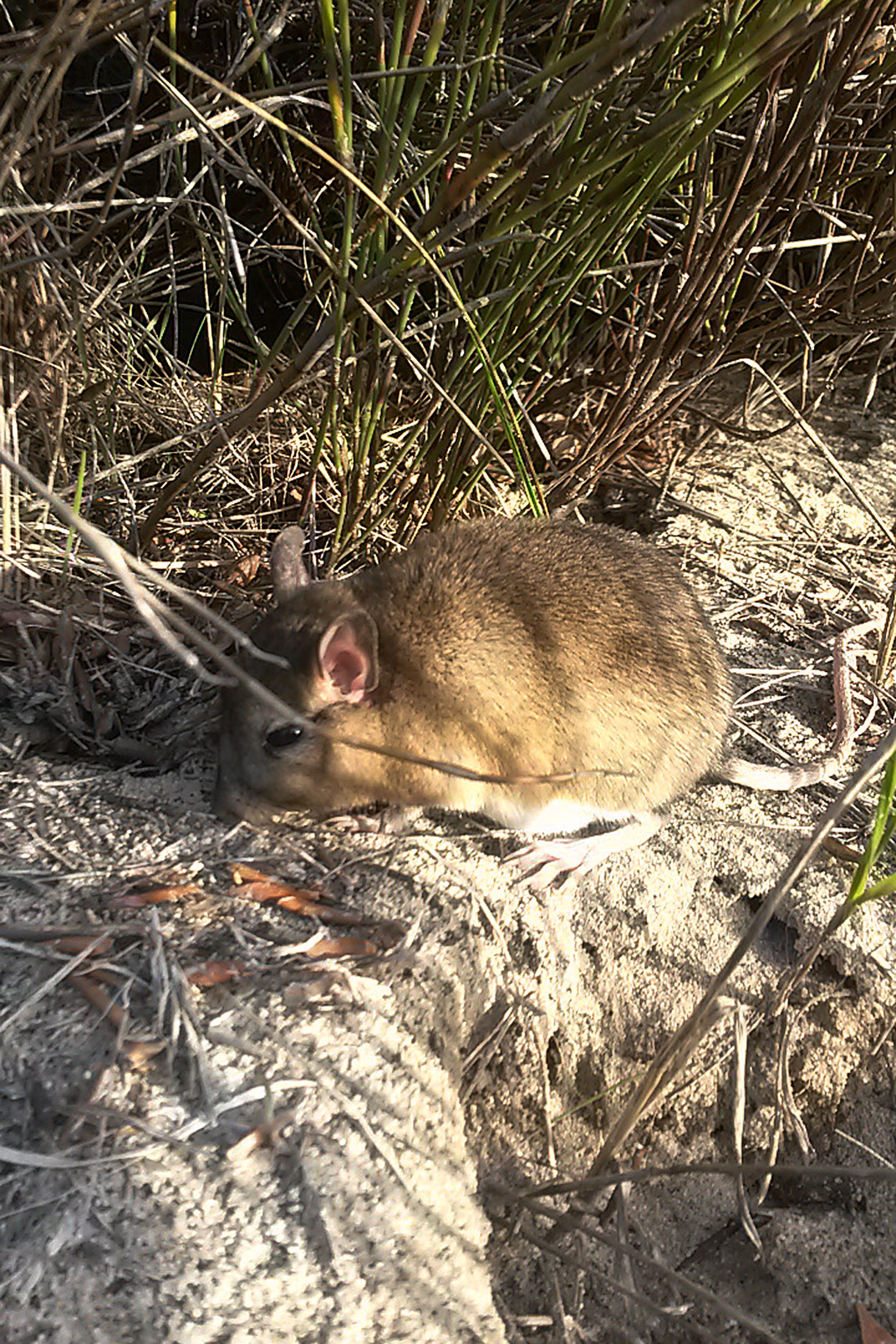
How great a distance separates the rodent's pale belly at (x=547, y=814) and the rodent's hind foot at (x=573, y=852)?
0.15 ft

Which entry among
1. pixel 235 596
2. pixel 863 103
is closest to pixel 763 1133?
pixel 235 596

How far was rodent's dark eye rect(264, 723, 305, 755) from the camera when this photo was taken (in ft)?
9.41

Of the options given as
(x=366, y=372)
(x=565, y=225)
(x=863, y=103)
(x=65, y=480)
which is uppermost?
(x=863, y=103)

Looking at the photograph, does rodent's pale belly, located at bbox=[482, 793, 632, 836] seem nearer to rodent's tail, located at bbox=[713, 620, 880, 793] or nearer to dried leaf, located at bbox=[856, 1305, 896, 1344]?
rodent's tail, located at bbox=[713, 620, 880, 793]

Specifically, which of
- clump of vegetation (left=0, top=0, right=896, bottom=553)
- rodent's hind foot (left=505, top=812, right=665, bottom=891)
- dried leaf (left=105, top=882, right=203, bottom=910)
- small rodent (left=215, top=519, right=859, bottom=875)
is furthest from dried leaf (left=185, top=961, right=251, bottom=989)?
clump of vegetation (left=0, top=0, right=896, bottom=553)

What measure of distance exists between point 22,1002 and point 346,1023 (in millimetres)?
617

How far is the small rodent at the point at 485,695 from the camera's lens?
2859mm

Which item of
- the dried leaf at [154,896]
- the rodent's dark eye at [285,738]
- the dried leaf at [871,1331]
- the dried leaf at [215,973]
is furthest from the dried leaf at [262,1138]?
the dried leaf at [871,1331]

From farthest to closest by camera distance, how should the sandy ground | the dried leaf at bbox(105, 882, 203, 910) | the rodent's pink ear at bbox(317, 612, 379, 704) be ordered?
the rodent's pink ear at bbox(317, 612, 379, 704), the dried leaf at bbox(105, 882, 203, 910), the sandy ground

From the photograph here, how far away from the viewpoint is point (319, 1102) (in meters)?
1.95

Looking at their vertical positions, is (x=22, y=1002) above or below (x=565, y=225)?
below

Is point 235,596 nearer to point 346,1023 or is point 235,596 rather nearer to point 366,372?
point 366,372

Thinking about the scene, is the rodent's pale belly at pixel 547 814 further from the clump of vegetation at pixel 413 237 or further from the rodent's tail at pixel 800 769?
the clump of vegetation at pixel 413 237

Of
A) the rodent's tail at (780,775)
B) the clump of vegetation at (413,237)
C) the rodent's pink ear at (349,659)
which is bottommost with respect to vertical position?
the rodent's tail at (780,775)
